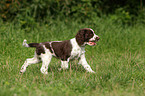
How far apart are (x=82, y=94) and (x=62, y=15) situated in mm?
6679

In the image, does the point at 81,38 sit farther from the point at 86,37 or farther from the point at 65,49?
the point at 65,49

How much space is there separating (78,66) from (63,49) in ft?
2.99

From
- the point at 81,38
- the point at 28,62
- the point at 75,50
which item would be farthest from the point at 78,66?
the point at 28,62

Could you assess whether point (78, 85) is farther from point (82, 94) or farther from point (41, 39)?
point (41, 39)

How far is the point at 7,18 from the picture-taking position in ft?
34.0

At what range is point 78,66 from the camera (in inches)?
251

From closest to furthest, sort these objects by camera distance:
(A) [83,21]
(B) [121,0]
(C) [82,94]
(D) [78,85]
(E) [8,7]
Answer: (C) [82,94]
(D) [78,85]
(E) [8,7]
(A) [83,21]
(B) [121,0]

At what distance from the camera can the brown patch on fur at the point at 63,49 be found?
565 cm

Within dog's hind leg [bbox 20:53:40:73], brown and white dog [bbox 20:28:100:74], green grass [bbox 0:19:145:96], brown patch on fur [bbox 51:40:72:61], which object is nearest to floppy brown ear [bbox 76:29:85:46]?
brown and white dog [bbox 20:28:100:74]

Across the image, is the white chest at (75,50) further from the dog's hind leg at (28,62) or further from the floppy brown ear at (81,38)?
the dog's hind leg at (28,62)

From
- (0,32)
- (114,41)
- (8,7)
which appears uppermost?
(8,7)

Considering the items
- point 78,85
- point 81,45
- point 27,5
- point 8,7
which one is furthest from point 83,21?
point 78,85

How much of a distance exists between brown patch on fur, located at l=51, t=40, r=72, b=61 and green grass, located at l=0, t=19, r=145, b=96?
370 mm

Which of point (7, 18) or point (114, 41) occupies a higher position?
point (7, 18)
